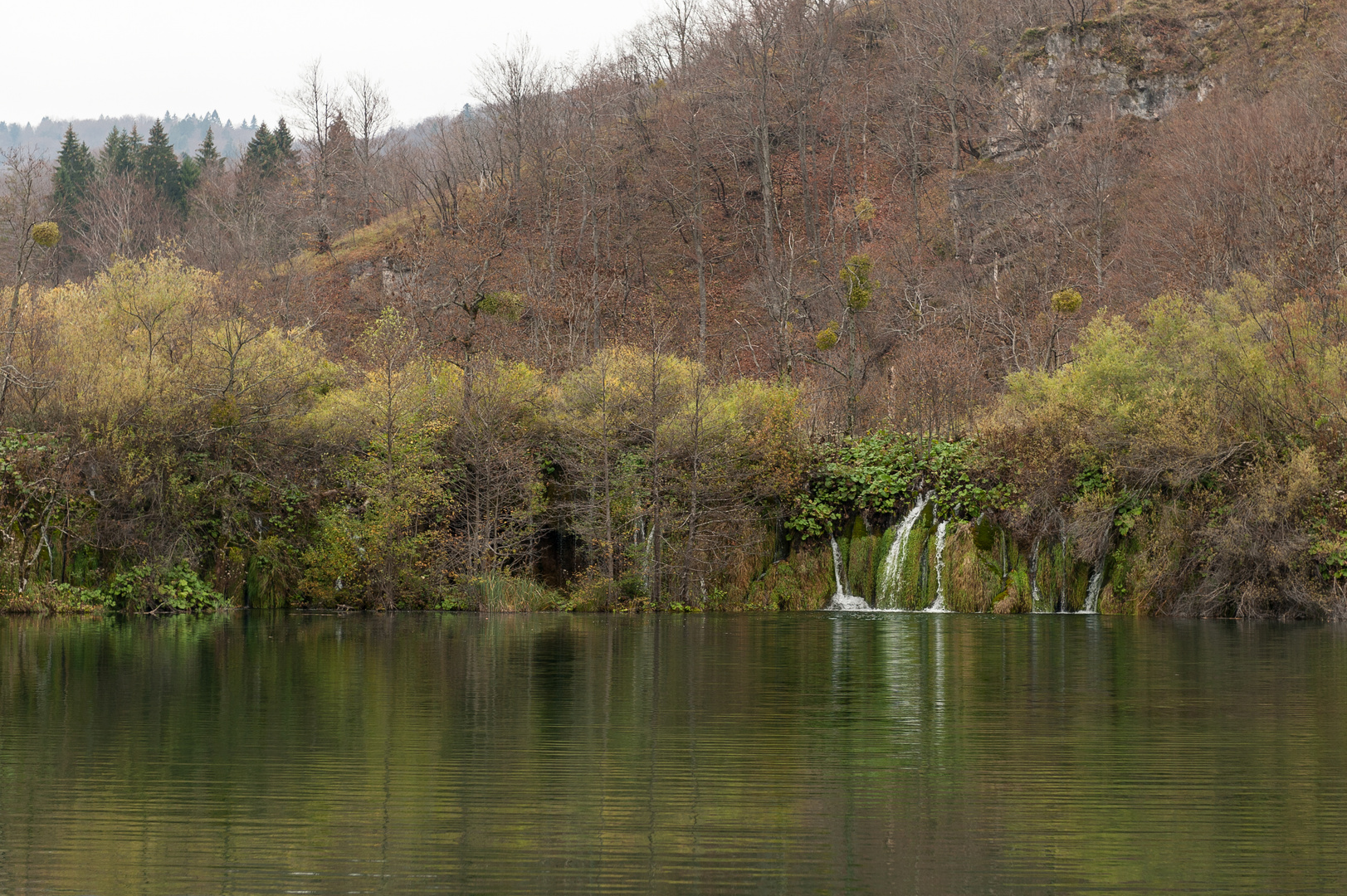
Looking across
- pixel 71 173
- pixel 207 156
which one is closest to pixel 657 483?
pixel 71 173

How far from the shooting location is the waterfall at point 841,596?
35.6 meters

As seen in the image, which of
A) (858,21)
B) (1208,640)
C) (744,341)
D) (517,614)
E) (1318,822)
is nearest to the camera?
(1318,822)

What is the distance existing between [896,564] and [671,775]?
1023 inches

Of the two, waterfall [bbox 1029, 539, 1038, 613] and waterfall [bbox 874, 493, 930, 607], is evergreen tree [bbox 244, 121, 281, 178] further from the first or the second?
waterfall [bbox 1029, 539, 1038, 613]

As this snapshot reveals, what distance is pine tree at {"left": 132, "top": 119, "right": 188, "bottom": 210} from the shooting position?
8875 cm

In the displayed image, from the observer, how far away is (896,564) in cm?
3512

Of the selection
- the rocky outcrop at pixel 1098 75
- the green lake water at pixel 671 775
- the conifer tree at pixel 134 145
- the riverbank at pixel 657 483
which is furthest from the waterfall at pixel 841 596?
the conifer tree at pixel 134 145

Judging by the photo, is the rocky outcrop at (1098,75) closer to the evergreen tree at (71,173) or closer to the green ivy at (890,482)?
the green ivy at (890,482)

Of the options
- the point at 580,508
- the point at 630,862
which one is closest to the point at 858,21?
the point at 580,508

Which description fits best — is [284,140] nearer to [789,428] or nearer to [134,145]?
[134,145]

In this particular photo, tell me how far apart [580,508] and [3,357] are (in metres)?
15.0

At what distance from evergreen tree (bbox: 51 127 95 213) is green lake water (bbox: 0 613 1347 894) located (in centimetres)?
7166

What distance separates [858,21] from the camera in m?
81.8

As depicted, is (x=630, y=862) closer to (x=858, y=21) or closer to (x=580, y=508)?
(x=580, y=508)
